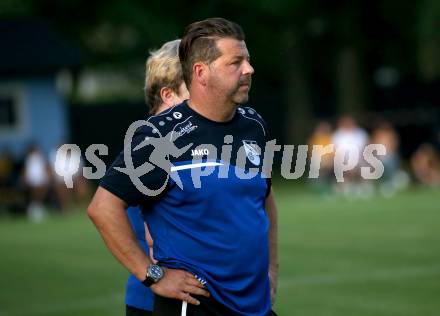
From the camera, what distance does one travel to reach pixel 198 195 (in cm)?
471

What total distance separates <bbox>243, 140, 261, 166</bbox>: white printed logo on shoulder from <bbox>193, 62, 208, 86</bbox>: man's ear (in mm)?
347

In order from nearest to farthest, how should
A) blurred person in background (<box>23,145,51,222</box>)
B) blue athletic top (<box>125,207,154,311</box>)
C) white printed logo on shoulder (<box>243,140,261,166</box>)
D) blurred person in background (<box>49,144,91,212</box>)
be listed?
white printed logo on shoulder (<box>243,140,261,166</box>) < blue athletic top (<box>125,207,154,311</box>) < blurred person in background (<box>23,145,51,222</box>) < blurred person in background (<box>49,144,91,212</box>)

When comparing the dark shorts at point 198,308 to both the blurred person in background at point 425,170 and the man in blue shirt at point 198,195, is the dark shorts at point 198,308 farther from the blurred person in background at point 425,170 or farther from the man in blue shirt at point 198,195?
the blurred person in background at point 425,170

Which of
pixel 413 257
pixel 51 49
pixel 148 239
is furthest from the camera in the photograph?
pixel 51 49

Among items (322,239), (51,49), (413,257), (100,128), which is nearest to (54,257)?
(322,239)

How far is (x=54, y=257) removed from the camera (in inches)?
629

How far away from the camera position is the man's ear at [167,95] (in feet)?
18.6

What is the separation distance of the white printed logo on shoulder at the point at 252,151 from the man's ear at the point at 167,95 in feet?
2.69

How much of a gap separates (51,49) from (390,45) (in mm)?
12662

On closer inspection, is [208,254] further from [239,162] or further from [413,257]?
[413,257]

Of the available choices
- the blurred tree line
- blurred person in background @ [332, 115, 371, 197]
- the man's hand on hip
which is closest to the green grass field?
blurred person in background @ [332, 115, 371, 197]

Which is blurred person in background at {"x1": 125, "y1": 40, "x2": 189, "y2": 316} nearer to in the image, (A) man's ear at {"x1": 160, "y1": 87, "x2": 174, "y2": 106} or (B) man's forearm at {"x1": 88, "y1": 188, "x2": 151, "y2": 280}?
(A) man's ear at {"x1": 160, "y1": 87, "x2": 174, "y2": 106}

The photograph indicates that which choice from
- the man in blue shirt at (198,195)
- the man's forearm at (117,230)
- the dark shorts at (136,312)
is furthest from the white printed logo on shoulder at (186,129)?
the dark shorts at (136,312)

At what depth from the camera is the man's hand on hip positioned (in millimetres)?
4746
